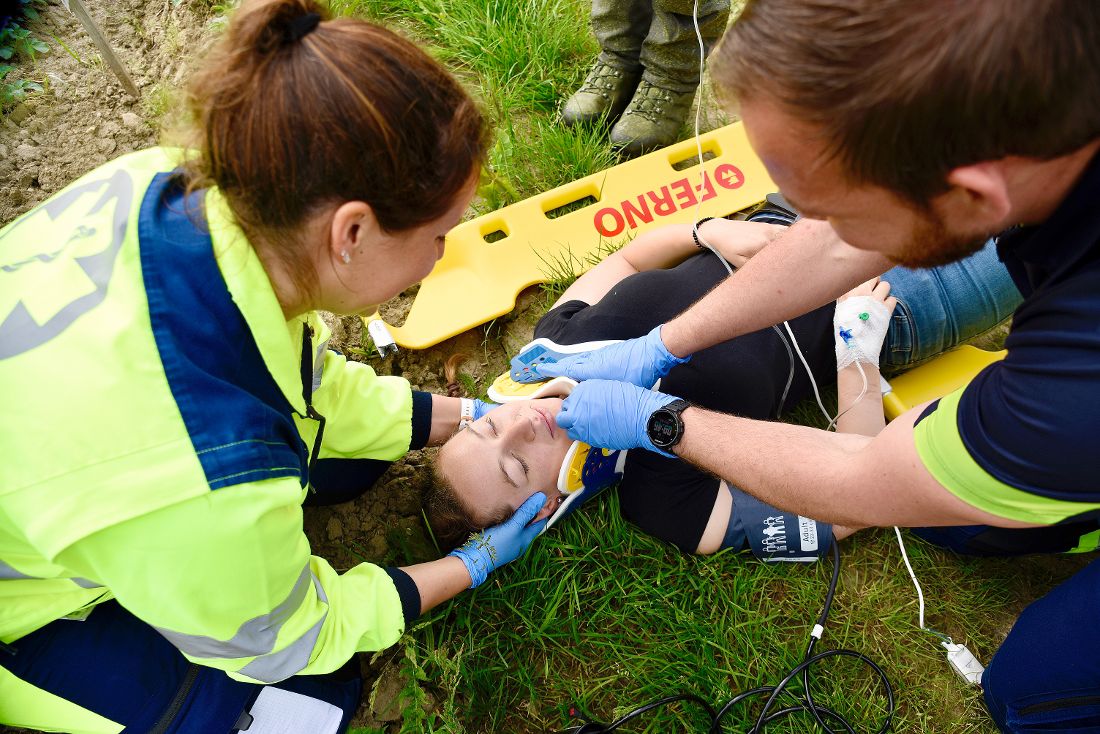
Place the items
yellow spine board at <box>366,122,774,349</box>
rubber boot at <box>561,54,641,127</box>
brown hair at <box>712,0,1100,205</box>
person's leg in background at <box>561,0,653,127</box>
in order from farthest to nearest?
rubber boot at <box>561,54,641,127</box> → person's leg in background at <box>561,0,653,127</box> → yellow spine board at <box>366,122,774,349</box> → brown hair at <box>712,0,1100,205</box>

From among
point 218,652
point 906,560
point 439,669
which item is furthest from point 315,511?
point 906,560

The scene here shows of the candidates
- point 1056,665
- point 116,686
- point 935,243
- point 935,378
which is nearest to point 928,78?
point 935,243

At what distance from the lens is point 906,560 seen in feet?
7.61

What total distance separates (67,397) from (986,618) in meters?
2.62

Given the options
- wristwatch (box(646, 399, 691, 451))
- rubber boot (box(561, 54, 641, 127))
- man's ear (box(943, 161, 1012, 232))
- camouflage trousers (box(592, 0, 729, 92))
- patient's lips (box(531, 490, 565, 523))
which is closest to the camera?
man's ear (box(943, 161, 1012, 232))

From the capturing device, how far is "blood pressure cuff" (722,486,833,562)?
229 centimetres

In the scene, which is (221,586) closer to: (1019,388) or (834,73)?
(834,73)

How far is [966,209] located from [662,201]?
6.57ft

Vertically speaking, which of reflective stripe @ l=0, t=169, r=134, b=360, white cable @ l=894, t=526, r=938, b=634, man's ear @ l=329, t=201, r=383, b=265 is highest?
reflective stripe @ l=0, t=169, r=134, b=360

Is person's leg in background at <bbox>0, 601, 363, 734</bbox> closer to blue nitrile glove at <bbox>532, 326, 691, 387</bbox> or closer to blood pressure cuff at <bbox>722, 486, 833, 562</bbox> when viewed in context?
blue nitrile glove at <bbox>532, 326, 691, 387</bbox>

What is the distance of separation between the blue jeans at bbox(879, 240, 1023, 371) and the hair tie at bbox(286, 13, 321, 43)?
80.6 inches

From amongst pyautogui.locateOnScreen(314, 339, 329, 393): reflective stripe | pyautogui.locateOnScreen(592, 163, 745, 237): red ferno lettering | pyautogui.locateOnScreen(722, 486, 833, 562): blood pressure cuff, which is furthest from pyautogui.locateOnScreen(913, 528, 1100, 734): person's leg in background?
pyautogui.locateOnScreen(314, 339, 329, 393): reflective stripe

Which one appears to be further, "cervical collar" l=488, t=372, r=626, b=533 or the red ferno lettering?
the red ferno lettering

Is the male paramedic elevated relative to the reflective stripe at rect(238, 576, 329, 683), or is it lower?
elevated
